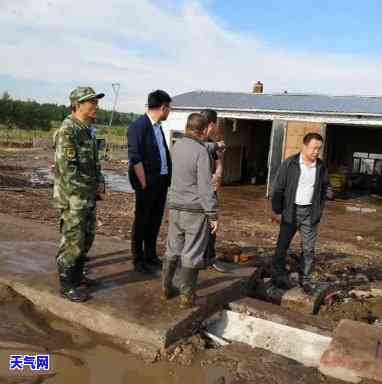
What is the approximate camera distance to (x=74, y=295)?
13.4 ft

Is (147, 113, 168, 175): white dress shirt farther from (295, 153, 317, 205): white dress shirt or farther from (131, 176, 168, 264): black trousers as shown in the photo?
(295, 153, 317, 205): white dress shirt

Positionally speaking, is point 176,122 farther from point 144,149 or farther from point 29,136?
point 29,136

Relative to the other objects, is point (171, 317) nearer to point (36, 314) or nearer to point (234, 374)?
point (234, 374)

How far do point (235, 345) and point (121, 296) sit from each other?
1144mm

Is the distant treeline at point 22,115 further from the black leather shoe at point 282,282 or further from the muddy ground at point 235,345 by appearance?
the black leather shoe at point 282,282

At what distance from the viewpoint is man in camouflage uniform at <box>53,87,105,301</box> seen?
3939 mm

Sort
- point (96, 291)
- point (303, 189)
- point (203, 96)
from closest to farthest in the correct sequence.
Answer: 1. point (96, 291)
2. point (303, 189)
3. point (203, 96)

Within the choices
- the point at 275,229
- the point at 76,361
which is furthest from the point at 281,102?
the point at 76,361

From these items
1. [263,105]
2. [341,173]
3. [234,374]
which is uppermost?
[263,105]

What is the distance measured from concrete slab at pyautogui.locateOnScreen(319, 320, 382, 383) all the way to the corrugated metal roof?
13153 millimetres

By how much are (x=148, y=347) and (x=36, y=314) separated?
1181mm

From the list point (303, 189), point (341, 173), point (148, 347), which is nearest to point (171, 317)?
point (148, 347)

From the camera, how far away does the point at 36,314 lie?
4121mm

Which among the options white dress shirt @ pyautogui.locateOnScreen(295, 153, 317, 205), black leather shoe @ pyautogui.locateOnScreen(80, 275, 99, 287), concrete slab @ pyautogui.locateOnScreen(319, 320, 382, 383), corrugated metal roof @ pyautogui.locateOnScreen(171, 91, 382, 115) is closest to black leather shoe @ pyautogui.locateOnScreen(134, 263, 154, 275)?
black leather shoe @ pyautogui.locateOnScreen(80, 275, 99, 287)
